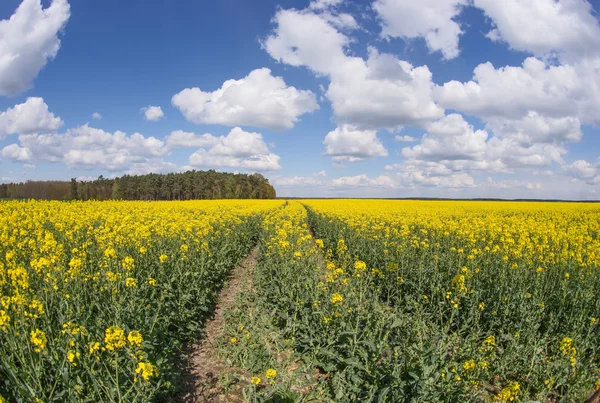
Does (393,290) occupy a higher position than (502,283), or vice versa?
(502,283)

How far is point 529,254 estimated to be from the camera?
8594 millimetres

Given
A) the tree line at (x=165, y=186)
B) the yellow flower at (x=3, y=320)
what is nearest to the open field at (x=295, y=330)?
the yellow flower at (x=3, y=320)

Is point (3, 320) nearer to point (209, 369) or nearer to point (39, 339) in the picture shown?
point (39, 339)

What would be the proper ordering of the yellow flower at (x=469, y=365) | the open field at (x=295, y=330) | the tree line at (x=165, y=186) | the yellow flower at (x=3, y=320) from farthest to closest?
1. the tree line at (x=165, y=186)
2. the yellow flower at (x=469, y=365)
3. the open field at (x=295, y=330)
4. the yellow flower at (x=3, y=320)

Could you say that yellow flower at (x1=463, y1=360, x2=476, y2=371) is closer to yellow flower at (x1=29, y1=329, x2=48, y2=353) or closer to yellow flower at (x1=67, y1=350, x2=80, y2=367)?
yellow flower at (x1=67, y1=350, x2=80, y2=367)

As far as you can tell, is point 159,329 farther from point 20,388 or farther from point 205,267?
point 205,267

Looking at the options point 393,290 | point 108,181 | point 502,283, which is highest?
point 108,181

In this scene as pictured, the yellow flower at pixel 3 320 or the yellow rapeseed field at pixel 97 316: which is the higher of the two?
the yellow flower at pixel 3 320

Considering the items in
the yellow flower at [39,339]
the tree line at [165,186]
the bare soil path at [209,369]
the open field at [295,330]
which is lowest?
the bare soil path at [209,369]

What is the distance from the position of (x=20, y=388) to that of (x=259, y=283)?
19.8 ft

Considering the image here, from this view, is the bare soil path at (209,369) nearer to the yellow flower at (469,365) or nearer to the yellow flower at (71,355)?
the yellow flower at (71,355)

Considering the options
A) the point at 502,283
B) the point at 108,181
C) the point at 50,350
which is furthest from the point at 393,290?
the point at 108,181

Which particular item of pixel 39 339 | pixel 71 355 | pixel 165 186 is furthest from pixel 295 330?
pixel 165 186

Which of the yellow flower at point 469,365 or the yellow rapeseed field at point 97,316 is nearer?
the yellow rapeseed field at point 97,316
